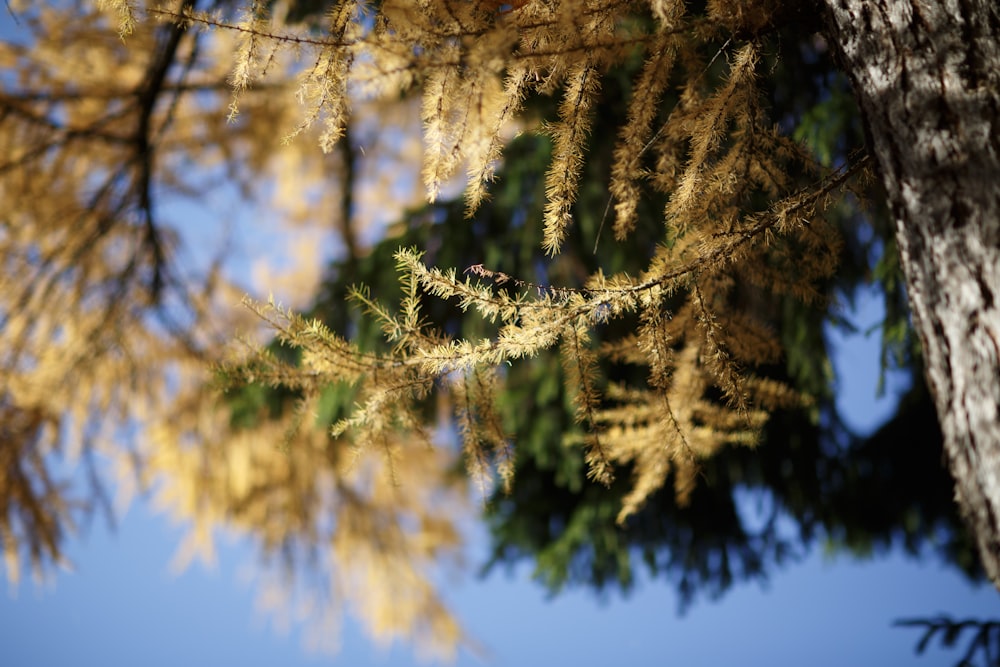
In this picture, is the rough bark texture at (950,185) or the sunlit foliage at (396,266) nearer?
the rough bark texture at (950,185)

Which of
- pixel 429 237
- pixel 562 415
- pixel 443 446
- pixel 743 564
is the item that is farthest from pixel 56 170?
pixel 743 564

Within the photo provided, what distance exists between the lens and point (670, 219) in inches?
59.6

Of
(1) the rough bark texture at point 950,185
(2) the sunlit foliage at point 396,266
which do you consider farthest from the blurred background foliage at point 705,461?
(1) the rough bark texture at point 950,185

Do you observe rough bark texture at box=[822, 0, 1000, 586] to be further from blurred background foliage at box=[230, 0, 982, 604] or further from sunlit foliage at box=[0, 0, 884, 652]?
blurred background foliage at box=[230, 0, 982, 604]

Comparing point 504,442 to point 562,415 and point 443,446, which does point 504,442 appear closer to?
point 562,415

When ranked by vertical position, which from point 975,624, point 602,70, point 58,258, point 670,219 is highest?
point 58,258

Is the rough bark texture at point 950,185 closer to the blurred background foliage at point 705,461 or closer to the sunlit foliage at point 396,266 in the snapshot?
the sunlit foliage at point 396,266

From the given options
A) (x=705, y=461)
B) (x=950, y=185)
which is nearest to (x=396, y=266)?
(x=950, y=185)

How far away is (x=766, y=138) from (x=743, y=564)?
2.55 m

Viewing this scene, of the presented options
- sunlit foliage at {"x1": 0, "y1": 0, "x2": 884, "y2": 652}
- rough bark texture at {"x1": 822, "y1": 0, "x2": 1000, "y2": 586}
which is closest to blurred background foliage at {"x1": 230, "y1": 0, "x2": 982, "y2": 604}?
sunlit foliage at {"x1": 0, "y1": 0, "x2": 884, "y2": 652}

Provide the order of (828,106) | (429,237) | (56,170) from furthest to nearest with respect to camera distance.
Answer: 1. (56,170)
2. (429,237)
3. (828,106)

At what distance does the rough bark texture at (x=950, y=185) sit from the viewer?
41.8 inches

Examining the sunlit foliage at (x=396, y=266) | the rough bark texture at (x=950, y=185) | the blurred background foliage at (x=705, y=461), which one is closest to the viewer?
the rough bark texture at (x=950, y=185)

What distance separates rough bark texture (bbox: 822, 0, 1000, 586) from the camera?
1.06 metres
